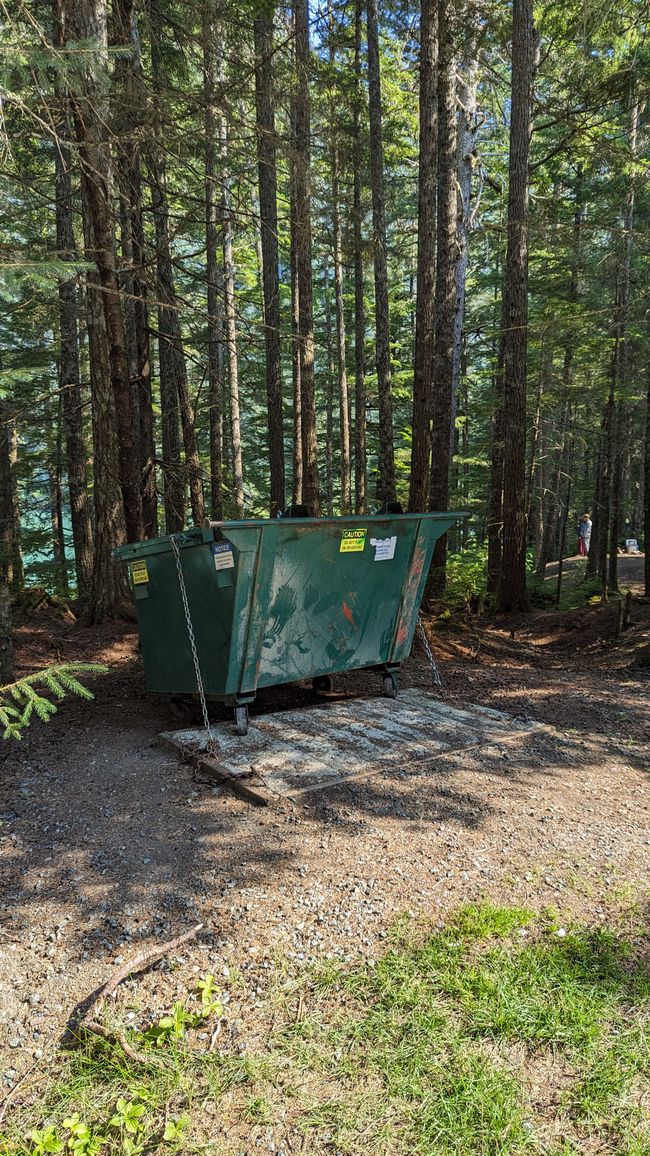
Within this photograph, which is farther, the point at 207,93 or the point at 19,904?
the point at 207,93

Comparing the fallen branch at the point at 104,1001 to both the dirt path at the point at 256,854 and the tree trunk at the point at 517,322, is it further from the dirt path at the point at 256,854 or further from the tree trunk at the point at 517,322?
the tree trunk at the point at 517,322

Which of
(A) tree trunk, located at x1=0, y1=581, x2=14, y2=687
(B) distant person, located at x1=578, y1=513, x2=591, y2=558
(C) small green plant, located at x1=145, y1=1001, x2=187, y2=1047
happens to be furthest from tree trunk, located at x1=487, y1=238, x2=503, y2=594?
(C) small green plant, located at x1=145, y1=1001, x2=187, y2=1047

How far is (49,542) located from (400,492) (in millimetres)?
8540

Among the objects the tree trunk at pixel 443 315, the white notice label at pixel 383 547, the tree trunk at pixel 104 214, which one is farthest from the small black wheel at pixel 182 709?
the tree trunk at pixel 443 315

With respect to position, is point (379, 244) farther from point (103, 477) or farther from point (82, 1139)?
point (82, 1139)

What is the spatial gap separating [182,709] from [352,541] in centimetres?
192

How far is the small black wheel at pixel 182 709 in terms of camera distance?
5.31m

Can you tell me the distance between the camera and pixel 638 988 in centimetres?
243

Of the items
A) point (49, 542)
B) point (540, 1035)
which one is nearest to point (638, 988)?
point (540, 1035)

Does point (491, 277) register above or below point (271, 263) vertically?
above

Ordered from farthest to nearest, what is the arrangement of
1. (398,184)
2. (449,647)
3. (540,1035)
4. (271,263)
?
(398,184) → (271,263) → (449,647) → (540,1035)

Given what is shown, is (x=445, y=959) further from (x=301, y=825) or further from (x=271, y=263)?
(x=271, y=263)

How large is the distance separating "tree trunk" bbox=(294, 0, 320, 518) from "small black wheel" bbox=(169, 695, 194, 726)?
377 centimetres

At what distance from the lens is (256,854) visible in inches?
128
